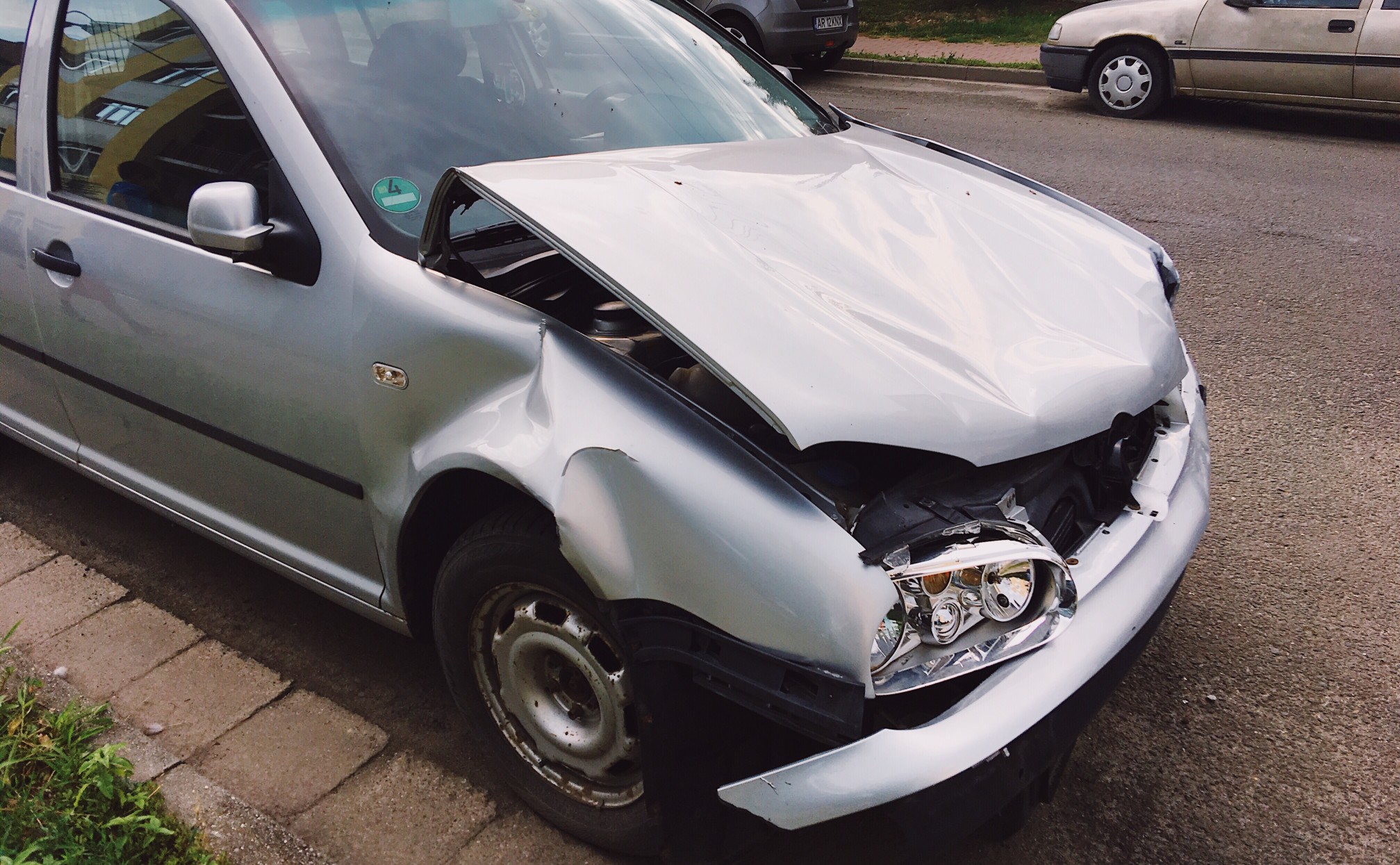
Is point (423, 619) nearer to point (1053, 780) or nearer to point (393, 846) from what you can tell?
point (393, 846)

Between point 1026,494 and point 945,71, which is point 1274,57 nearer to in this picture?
point 945,71

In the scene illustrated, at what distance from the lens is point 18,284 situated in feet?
9.71

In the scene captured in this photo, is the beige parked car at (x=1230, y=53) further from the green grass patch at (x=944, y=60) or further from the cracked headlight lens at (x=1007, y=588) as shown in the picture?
the cracked headlight lens at (x=1007, y=588)

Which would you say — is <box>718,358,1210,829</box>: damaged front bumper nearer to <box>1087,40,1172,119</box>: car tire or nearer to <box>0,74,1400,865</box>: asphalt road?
<box>0,74,1400,865</box>: asphalt road

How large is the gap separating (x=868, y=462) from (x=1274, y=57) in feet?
25.3

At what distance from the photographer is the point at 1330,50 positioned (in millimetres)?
7785

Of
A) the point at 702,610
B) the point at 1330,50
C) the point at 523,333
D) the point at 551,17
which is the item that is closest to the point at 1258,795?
the point at 702,610

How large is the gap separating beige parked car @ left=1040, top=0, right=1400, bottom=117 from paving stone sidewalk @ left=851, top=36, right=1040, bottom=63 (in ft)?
7.52

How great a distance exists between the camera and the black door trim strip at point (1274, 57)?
25.0 ft

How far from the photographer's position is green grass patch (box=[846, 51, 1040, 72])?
10.8 meters

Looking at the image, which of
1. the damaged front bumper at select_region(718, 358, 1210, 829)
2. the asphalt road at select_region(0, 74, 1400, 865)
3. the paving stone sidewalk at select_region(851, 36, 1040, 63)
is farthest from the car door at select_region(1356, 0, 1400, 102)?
the damaged front bumper at select_region(718, 358, 1210, 829)

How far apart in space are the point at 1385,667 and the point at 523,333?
2312 mm

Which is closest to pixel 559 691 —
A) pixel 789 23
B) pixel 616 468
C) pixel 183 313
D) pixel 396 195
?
pixel 616 468

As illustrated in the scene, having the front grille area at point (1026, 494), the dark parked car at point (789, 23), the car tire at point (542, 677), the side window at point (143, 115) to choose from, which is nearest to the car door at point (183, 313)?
the side window at point (143, 115)
